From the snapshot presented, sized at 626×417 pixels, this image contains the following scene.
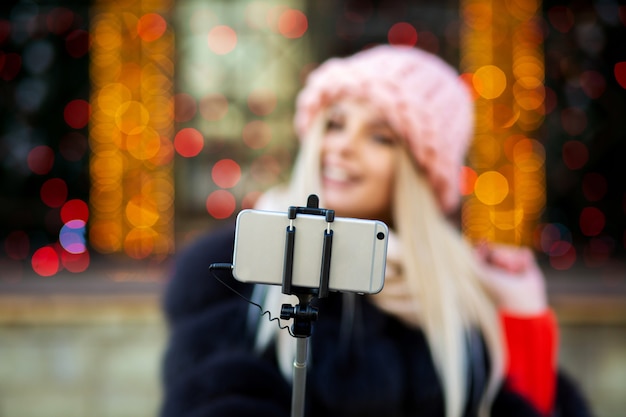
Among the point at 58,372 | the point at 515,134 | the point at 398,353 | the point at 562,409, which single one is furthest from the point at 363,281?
the point at 515,134

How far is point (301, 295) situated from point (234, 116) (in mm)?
2371

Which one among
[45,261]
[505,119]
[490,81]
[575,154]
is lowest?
[45,261]

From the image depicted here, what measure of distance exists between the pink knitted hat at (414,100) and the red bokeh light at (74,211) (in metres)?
1.76

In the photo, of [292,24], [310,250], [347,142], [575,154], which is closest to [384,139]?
[347,142]

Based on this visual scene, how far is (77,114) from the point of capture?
8.86 feet

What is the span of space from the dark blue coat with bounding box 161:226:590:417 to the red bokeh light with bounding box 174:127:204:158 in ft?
5.30

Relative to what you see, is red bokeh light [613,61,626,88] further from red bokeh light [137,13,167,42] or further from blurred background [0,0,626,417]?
red bokeh light [137,13,167,42]

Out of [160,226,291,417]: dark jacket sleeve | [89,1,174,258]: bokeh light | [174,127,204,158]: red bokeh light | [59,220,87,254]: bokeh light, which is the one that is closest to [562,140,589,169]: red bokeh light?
[174,127,204,158]: red bokeh light

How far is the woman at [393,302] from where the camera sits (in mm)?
983

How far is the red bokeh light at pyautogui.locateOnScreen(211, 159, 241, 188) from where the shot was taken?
276 centimetres

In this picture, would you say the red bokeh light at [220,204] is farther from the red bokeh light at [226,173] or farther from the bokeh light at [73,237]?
the bokeh light at [73,237]

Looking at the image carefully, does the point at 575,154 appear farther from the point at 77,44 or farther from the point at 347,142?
the point at 77,44

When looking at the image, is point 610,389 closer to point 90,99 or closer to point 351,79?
point 351,79

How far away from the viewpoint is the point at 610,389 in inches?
85.2
